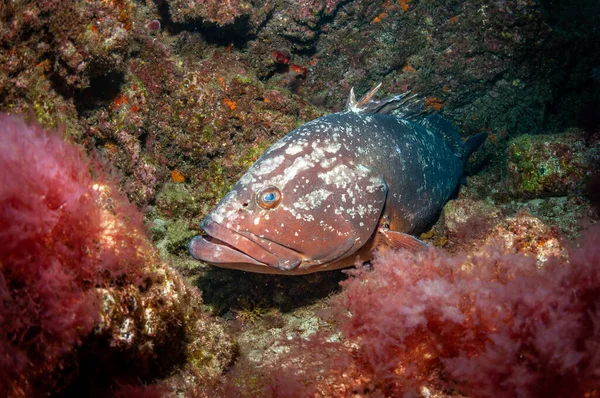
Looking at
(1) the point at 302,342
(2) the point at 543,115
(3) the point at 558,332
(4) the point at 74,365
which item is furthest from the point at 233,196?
(2) the point at 543,115

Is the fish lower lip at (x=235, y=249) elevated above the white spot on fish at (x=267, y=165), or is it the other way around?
the white spot on fish at (x=267, y=165)

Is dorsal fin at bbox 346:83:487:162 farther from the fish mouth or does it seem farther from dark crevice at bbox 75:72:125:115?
dark crevice at bbox 75:72:125:115

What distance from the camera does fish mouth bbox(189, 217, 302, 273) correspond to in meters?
3.25

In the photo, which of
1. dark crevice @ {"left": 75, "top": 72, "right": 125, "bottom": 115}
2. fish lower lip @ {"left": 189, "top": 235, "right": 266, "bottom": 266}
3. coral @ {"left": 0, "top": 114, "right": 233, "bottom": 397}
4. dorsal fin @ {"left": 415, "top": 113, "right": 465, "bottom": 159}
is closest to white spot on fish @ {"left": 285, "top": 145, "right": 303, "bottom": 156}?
fish lower lip @ {"left": 189, "top": 235, "right": 266, "bottom": 266}

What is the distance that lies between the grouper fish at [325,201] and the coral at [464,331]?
0.81 metres

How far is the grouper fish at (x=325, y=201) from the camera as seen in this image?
11.0 ft

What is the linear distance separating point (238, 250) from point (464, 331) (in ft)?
6.27

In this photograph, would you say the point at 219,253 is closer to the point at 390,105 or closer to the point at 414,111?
the point at 390,105

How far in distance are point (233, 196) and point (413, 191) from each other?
2322mm

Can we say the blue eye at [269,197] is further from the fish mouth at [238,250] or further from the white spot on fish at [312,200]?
the fish mouth at [238,250]

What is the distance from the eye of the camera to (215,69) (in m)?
5.31

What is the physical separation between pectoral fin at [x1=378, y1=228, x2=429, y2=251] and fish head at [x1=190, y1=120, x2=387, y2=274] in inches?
8.5

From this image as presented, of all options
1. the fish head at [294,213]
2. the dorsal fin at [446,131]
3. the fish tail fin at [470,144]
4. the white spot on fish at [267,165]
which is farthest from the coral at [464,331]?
the fish tail fin at [470,144]

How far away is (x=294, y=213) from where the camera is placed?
3.46 metres
